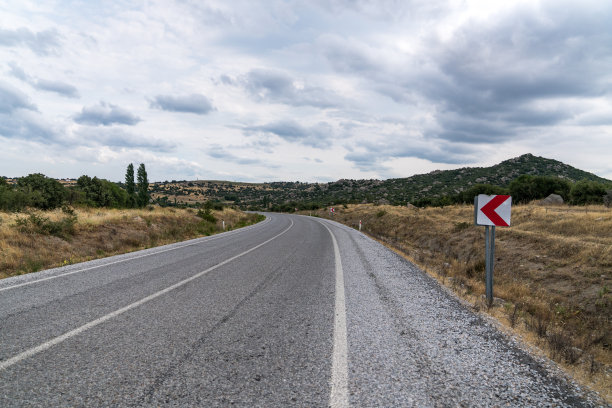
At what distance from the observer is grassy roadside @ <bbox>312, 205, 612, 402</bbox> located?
4125 mm

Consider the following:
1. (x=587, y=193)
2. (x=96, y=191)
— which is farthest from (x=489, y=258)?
(x=96, y=191)

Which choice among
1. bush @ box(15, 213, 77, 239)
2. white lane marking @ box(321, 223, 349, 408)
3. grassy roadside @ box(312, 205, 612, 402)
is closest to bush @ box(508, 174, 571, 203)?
grassy roadside @ box(312, 205, 612, 402)

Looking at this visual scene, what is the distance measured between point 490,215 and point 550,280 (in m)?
6.86

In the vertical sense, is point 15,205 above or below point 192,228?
above

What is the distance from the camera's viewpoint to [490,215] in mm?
5859

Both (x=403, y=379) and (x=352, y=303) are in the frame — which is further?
(x=352, y=303)

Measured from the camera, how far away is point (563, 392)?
Result: 2.94 m

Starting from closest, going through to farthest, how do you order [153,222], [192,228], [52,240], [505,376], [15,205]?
[505,376], [52,240], [15,205], [153,222], [192,228]

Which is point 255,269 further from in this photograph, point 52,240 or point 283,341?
point 52,240

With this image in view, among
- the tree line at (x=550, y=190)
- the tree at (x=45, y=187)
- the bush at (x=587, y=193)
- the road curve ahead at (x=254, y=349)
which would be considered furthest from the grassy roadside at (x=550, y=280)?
the tree at (x=45, y=187)

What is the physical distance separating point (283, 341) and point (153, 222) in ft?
63.6

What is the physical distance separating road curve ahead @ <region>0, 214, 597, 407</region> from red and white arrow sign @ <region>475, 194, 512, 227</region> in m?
1.67

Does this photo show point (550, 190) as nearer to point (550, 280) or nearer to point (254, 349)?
point (550, 280)

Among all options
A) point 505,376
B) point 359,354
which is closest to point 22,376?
point 359,354
